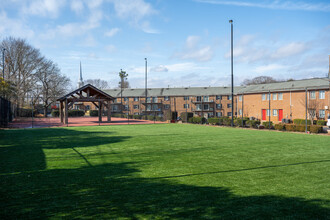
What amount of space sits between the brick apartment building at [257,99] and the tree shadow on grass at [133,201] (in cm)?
1869

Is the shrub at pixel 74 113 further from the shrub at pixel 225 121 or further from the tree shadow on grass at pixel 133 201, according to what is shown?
the tree shadow on grass at pixel 133 201

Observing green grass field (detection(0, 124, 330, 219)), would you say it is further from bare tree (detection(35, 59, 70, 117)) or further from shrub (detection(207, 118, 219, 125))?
bare tree (detection(35, 59, 70, 117))

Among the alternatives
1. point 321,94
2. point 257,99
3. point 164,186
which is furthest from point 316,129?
point 257,99

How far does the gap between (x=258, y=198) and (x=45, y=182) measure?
5.12 meters

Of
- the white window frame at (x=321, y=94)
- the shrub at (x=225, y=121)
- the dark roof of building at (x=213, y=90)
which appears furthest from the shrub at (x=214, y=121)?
the white window frame at (x=321, y=94)

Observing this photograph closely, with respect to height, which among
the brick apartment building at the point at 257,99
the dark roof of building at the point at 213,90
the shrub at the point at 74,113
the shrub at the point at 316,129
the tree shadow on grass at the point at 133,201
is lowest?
the tree shadow on grass at the point at 133,201

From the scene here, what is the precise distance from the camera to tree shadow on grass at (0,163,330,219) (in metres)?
4.64

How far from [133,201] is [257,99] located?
4661 centimetres

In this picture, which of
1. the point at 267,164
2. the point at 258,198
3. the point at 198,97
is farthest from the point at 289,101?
the point at 258,198

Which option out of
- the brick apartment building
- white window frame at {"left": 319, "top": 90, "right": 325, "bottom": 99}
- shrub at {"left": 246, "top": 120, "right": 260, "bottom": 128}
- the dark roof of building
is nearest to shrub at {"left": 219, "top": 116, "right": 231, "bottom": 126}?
the brick apartment building

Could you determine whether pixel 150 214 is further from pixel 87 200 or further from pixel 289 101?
pixel 289 101

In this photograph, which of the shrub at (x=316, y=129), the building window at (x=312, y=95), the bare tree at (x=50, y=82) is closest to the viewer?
the shrub at (x=316, y=129)

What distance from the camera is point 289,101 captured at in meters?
42.6

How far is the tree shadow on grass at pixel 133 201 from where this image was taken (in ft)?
15.2
